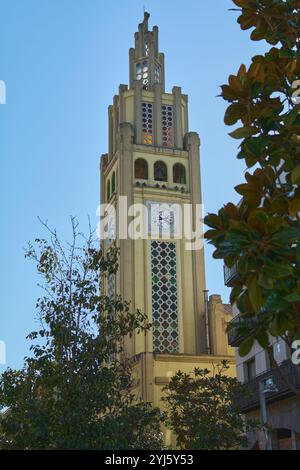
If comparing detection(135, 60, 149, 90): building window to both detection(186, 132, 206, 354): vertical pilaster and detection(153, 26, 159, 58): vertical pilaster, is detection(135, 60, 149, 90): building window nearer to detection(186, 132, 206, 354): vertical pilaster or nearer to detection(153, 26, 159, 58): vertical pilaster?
detection(153, 26, 159, 58): vertical pilaster

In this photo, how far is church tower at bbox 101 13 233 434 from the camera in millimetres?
31181

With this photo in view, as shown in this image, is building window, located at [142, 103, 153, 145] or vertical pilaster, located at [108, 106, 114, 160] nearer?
building window, located at [142, 103, 153, 145]

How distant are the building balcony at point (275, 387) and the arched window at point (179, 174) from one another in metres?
17.3

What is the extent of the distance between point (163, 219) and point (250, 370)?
12.9 metres

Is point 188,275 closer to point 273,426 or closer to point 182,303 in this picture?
point 182,303

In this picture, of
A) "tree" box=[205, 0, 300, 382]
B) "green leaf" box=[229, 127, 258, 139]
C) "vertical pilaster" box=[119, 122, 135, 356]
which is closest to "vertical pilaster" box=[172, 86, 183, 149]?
"vertical pilaster" box=[119, 122, 135, 356]

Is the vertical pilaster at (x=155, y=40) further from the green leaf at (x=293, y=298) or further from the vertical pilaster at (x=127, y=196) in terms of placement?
the green leaf at (x=293, y=298)

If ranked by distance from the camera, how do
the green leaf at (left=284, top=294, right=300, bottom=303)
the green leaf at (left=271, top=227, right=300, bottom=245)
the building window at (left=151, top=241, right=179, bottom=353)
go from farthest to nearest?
the building window at (left=151, top=241, right=179, bottom=353) → the green leaf at (left=271, top=227, right=300, bottom=245) → the green leaf at (left=284, top=294, right=300, bottom=303)

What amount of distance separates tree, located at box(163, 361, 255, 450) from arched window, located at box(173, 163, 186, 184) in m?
16.4

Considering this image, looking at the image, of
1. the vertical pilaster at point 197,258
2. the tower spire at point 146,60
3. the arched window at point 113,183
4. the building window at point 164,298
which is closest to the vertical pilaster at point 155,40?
the tower spire at point 146,60

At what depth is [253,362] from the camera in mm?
22859
